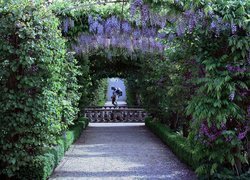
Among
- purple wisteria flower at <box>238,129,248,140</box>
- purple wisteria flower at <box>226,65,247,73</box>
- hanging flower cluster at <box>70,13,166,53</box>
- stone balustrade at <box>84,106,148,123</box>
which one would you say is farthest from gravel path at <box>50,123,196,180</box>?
stone balustrade at <box>84,106,148,123</box>

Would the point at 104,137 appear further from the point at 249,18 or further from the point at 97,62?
the point at 249,18

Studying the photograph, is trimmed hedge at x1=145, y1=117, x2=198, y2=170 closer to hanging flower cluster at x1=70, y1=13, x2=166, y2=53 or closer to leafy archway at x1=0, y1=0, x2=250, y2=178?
leafy archway at x1=0, y1=0, x2=250, y2=178

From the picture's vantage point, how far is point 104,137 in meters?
11.3

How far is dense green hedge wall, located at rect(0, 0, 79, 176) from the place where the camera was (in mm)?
4727

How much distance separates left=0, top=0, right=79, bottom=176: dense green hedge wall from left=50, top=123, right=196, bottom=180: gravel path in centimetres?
106

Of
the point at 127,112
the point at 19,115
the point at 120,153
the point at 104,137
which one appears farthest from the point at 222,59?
the point at 127,112

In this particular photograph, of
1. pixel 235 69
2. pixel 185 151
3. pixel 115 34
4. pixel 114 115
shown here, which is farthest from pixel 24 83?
pixel 114 115

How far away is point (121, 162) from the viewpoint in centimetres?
700

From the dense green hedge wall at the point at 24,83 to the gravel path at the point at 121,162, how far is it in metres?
1.06

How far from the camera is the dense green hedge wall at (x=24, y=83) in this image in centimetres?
473

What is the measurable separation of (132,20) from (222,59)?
10.2 feet

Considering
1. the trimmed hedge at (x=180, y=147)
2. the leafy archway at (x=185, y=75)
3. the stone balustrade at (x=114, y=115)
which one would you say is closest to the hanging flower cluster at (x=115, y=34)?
the leafy archway at (x=185, y=75)

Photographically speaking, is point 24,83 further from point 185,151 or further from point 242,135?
point 185,151

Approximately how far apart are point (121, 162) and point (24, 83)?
289 cm
